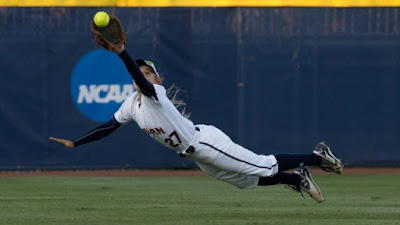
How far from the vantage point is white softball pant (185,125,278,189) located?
8125 mm

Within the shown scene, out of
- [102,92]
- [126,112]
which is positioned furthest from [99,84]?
[126,112]

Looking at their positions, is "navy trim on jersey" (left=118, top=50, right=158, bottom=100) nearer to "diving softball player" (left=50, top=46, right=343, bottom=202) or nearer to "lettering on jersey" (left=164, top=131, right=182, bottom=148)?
"diving softball player" (left=50, top=46, right=343, bottom=202)

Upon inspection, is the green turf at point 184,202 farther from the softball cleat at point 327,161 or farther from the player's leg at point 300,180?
the softball cleat at point 327,161

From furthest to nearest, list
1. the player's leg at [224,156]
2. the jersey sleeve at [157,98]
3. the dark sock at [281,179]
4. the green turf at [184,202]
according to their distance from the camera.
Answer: the green turf at [184,202]
the dark sock at [281,179]
the player's leg at [224,156]
the jersey sleeve at [157,98]

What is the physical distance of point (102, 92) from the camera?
15148mm

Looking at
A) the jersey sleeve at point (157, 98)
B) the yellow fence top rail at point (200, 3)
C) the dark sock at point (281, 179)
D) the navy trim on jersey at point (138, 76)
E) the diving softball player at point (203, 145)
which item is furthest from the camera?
the yellow fence top rail at point (200, 3)

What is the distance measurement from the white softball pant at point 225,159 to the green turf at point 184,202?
555 mm

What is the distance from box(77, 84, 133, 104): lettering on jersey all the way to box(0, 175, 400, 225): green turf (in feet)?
4.73

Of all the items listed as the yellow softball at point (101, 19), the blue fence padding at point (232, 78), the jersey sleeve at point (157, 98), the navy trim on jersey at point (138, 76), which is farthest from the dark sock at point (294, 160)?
the blue fence padding at point (232, 78)

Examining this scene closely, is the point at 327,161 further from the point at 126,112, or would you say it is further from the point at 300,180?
the point at 126,112

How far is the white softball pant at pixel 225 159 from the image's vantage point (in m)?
8.12

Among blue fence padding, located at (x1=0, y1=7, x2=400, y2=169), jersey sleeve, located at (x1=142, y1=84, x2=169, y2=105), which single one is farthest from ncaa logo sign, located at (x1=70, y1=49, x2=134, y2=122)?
jersey sleeve, located at (x1=142, y1=84, x2=169, y2=105)

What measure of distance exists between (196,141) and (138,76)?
0.93m

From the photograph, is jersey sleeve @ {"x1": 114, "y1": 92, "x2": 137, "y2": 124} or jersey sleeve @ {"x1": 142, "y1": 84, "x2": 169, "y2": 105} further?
jersey sleeve @ {"x1": 114, "y1": 92, "x2": 137, "y2": 124}
